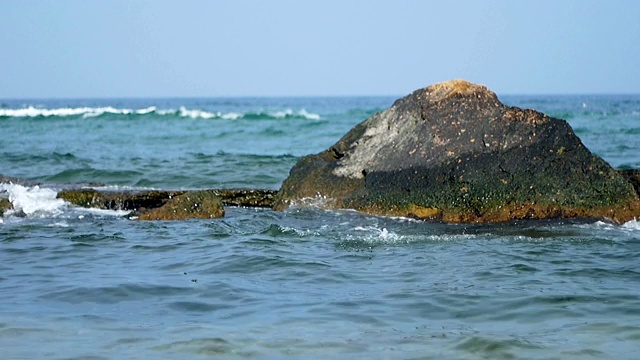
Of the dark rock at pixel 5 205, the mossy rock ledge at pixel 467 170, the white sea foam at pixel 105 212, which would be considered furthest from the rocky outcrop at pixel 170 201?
the mossy rock ledge at pixel 467 170

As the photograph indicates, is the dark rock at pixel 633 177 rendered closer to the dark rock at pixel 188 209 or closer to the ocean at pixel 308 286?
the ocean at pixel 308 286

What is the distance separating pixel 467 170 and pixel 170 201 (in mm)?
3617

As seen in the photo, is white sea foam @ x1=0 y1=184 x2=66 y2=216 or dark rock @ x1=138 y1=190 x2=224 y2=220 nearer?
dark rock @ x1=138 y1=190 x2=224 y2=220

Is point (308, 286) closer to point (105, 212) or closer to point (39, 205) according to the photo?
point (105, 212)

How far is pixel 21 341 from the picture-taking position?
600 centimetres

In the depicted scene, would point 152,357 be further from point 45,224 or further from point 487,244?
point 45,224

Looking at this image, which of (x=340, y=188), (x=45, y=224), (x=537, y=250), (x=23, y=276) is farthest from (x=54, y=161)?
(x=537, y=250)

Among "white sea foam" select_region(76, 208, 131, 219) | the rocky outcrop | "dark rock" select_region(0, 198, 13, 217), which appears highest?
the rocky outcrop

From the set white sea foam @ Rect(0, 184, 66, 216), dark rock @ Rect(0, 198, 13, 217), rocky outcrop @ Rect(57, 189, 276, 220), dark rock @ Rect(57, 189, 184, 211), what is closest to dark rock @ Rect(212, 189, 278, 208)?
rocky outcrop @ Rect(57, 189, 276, 220)

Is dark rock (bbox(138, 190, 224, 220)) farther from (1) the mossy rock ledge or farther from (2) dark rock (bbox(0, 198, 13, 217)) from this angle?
(2) dark rock (bbox(0, 198, 13, 217))

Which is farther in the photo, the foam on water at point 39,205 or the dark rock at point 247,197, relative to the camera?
the dark rock at point 247,197

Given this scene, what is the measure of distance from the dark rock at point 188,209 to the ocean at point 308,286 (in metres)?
0.28

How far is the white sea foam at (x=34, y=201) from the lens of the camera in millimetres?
11727

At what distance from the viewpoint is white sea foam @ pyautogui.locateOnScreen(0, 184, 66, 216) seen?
1173cm
